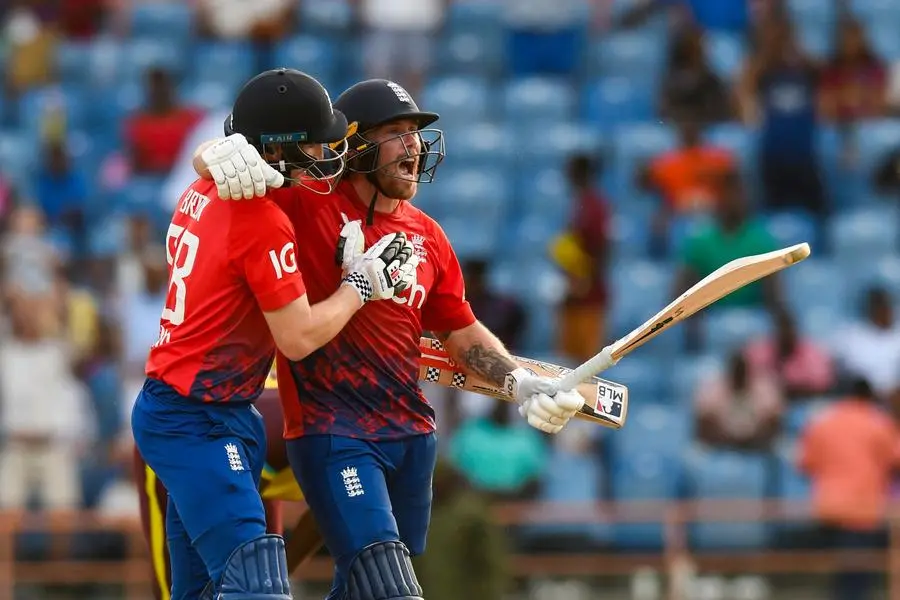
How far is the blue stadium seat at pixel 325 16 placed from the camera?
17.3m

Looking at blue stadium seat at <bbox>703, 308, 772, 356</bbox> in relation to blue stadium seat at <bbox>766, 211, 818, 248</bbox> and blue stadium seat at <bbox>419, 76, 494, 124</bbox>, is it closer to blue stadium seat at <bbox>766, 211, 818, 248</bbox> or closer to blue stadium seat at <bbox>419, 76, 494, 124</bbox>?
blue stadium seat at <bbox>766, 211, 818, 248</bbox>

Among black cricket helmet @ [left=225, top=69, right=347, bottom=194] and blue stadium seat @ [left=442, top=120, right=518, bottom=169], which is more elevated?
blue stadium seat @ [left=442, top=120, right=518, bottom=169]

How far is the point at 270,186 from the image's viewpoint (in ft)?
23.7

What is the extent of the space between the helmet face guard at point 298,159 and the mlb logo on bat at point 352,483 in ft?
3.71

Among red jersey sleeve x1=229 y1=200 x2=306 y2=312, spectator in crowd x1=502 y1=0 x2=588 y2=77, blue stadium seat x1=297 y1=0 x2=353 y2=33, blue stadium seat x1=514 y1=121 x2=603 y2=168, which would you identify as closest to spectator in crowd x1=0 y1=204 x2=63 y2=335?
blue stadium seat x1=297 y1=0 x2=353 y2=33

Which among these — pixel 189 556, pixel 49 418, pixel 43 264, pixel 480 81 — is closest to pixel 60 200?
pixel 43 264

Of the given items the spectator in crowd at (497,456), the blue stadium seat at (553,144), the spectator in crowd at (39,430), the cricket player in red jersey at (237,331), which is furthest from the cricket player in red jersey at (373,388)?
the blue stadium seat at (553,144)

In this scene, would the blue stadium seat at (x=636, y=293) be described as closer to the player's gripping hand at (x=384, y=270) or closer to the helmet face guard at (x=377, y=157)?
the helmet face guard at (x=377, y=157)

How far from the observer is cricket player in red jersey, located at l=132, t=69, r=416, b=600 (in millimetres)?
7164

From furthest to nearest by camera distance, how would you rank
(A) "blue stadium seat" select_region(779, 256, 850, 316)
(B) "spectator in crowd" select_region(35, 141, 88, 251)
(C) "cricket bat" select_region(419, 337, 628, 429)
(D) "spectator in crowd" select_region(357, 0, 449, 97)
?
(D) "spectator in crowd" select_region(357, 0, 449, 97) → (B) "spectator in crowd" select_region(35, 141, 88, 251) → (A) "blue stadium seat" select_region(779, 256, 850, 316) → (C) "cricket bat" select_region(419, 337, 628, 429)

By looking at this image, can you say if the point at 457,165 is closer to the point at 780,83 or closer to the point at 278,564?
the point at 780,83

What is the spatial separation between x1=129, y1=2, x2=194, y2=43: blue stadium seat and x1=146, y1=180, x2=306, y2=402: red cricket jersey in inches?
Answer: 419

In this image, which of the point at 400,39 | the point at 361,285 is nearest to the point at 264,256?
the point at 361,285

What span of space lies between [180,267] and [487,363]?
1549 mm
